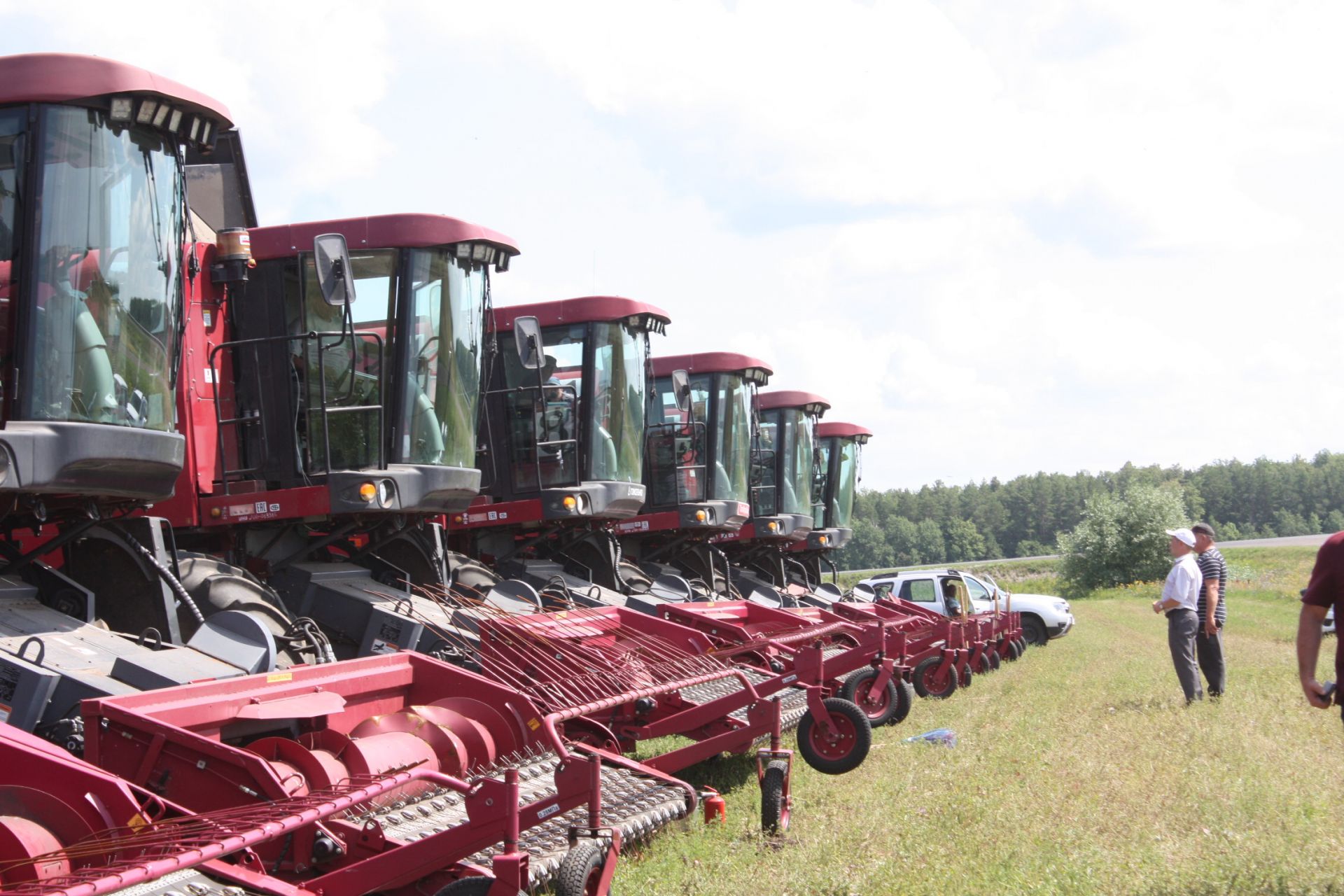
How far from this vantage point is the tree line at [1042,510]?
96.7m

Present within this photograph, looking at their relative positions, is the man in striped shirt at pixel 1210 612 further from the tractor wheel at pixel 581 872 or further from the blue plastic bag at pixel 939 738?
the tractor wheel at pixel 581 872

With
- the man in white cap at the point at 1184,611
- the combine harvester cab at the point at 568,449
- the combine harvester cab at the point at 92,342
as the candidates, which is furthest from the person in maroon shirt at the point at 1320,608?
the combine harvester cab at the point at 568,449

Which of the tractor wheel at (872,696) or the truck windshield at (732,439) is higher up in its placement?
the truck windshield at (732,439)

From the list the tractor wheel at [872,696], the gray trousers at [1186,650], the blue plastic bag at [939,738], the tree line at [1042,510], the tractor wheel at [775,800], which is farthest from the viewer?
the tree line at [1042,510]

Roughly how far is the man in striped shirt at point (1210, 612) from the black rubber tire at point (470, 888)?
7.43 metres

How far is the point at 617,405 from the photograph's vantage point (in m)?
11.0

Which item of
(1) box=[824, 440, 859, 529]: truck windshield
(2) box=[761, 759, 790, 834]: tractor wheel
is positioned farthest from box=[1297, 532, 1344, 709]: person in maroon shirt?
(1) box=[824, 440, 859, 529]: truck windshield

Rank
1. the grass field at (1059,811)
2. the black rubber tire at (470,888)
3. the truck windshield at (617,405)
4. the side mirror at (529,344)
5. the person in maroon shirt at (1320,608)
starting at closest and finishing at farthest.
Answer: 1. the black rubber tire at (470,888)
2. the person in maroon shirt at (1320,608)
3. the grass field at (1059,811)
4. the side mirror at (529,344)
5. the truck windshield at (617,405)

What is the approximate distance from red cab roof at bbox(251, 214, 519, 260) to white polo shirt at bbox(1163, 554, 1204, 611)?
574cm

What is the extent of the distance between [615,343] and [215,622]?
6.04m

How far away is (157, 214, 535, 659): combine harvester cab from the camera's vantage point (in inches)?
293

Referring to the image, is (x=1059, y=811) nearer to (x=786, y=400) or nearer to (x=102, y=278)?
(x=102, y=278)

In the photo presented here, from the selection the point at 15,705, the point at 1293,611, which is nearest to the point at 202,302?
the point at 15,705

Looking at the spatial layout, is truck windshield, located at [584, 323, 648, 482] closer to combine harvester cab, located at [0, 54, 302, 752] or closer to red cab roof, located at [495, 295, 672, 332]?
red cab roof, located at [495, 295, 672, 332]
